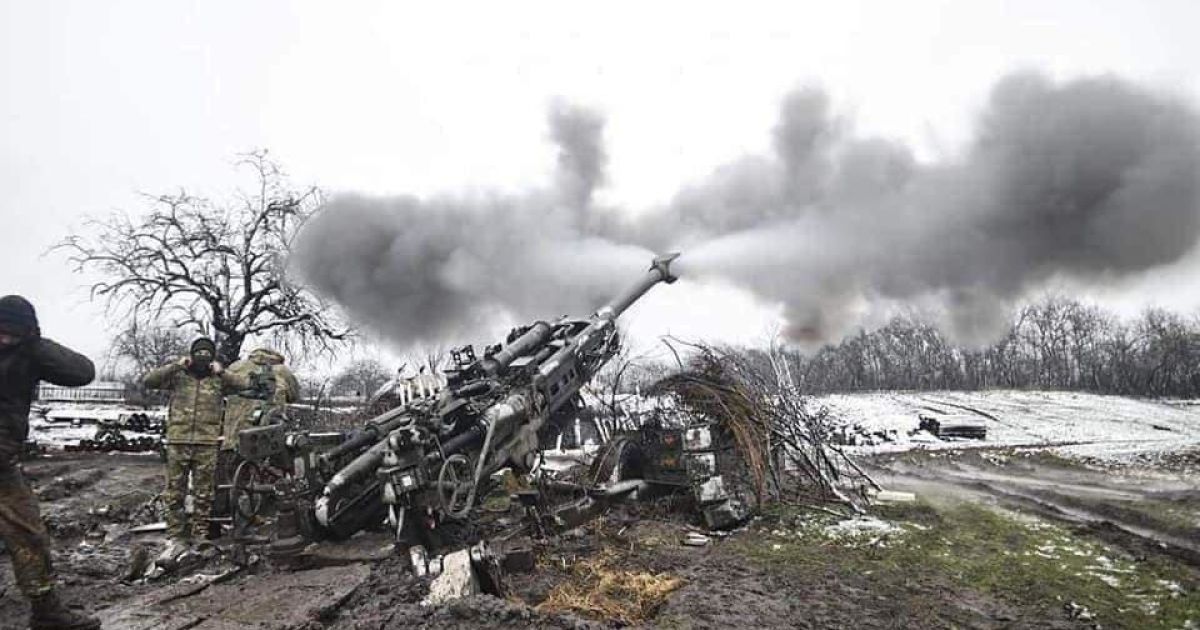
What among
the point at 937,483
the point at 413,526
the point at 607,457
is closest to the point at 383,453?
the point at 413,526

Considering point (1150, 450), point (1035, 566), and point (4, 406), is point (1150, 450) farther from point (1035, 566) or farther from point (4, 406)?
point (4, 406)

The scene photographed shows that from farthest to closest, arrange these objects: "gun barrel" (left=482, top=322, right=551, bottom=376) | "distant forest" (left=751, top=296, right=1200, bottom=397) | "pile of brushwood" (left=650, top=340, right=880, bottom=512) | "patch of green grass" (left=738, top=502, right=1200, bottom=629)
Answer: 1. "distant forest" (left=751, top=296, right=1200, bottom=397)
2. "pile of brushwood" (left=650, top=340, right=880, bottom=512)
3. "gun barrel" (left=482, top=322, right=551, bottom=376)
4. "patch of green grass" (left=738, top=502, right=1200, bottom=629)

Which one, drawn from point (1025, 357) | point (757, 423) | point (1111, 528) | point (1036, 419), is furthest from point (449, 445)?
point (1025, 357)

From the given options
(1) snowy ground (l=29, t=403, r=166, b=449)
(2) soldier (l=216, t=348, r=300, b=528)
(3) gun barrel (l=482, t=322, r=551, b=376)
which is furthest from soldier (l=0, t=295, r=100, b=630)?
(1) snowy ground (l=29, t=403, r=166, b=449)

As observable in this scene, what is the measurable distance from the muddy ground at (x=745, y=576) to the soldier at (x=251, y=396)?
99 cm

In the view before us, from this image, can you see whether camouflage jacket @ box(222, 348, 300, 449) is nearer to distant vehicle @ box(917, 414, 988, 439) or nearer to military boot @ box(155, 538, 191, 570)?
military boot @ box(155, 538, 191, 570)

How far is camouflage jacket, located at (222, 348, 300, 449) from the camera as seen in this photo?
732 cm

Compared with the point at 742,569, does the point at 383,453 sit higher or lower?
higher

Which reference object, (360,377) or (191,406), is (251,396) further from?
(360,377)

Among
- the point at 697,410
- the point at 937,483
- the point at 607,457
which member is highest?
the point at 697,410

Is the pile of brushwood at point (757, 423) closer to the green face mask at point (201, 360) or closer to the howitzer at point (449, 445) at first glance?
the howitzer at point (449, 445)

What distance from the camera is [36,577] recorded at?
407 centimetres

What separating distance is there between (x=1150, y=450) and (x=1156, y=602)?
46.6 feet

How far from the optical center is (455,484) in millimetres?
5652
